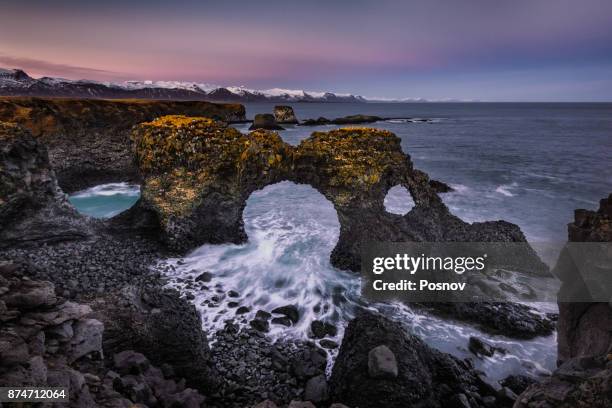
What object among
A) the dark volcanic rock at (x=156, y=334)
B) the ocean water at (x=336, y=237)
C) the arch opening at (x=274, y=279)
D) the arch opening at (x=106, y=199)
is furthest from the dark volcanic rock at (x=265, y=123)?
the dark volcanic rock at (x=156, y=334)

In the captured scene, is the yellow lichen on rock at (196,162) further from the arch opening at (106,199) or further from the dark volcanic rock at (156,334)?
the arch opening at (106,199)

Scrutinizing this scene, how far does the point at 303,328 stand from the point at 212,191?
10.4 metres

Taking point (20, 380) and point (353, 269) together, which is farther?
point (353, 269)

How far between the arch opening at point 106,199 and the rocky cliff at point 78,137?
194cm

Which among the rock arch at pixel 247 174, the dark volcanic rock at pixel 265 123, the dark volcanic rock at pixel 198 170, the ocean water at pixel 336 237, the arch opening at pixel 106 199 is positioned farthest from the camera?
the dark volcanic rock at pixel 265 123

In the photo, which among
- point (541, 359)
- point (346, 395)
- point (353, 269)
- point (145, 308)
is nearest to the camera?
point (346, 395)

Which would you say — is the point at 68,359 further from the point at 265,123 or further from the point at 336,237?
the point at 265,123

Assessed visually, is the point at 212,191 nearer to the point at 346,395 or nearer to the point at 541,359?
the point at 346,395

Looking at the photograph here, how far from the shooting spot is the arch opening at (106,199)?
1182 inches

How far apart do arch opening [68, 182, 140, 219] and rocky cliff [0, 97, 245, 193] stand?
1.94 meters

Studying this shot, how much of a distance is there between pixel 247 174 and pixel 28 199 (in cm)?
1130

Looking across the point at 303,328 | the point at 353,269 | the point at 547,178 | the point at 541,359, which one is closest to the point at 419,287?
the point at 353,269

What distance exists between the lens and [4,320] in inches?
293

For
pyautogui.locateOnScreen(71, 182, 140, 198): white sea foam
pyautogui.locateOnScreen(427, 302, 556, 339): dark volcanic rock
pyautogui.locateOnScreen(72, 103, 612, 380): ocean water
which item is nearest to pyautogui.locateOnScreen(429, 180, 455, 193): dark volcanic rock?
pyautogui.locateOnScreen(72, 103, 612, 380): ocean water
